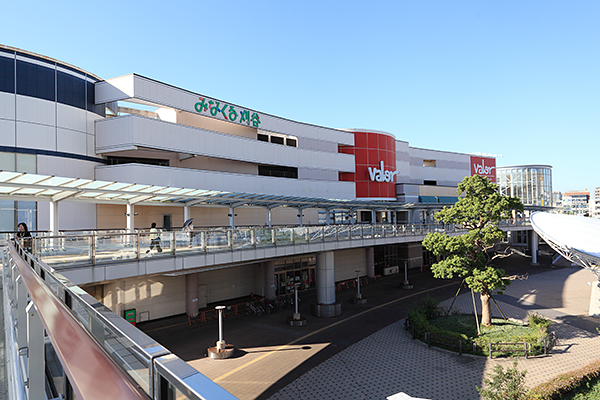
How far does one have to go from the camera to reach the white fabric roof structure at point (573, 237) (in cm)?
2452

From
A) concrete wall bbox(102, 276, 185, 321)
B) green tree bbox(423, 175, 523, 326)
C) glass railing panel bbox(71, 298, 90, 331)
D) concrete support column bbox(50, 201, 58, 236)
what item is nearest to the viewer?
glass railing panel bbox(71, 298, 90, 331)

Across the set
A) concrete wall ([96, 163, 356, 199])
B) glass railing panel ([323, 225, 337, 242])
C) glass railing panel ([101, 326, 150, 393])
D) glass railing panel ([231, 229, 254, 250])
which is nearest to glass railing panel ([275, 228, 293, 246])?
glass railing panel ([231, 229, 254, 250])

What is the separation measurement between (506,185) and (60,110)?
90.9 meters

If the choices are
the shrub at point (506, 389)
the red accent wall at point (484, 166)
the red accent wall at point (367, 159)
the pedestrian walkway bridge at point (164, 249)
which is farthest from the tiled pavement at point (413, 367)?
the red accent wall at point (484, 166)

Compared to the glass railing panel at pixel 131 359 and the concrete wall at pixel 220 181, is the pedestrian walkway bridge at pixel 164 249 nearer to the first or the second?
the concrete wall at pixel 220 181

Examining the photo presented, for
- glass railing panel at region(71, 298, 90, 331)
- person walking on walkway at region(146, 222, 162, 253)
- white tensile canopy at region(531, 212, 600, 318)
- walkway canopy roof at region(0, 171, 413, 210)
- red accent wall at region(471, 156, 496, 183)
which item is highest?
red accent wall at region(471, 156, 496, 183)

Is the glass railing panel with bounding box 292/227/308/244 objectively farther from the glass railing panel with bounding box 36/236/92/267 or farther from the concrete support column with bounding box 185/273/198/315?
the glass railing panel with bounding box 36/236/92/267

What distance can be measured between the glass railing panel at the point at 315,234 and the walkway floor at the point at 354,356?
5.11 meters

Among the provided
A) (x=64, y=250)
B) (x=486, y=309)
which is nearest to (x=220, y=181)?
(x=64, y=250)

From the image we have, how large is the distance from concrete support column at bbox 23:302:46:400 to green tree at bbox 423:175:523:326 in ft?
68.1

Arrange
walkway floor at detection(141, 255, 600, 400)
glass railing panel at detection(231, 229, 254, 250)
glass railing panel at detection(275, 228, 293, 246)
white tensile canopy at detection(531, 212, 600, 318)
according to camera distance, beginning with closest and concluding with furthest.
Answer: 1. walkway floor at detection(141, 255, 600, 400)
2. glass railing panel at detection(231, 229, 254, 250)
3. glass railing panel at detection(275, 228, 293, 246)
4. white tensile canopy at detection(531, 212, 600, 318)

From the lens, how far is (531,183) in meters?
84.1

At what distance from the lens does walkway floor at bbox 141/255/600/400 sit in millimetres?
14094

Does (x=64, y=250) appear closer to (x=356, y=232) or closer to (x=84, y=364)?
(x=84, y=364)
